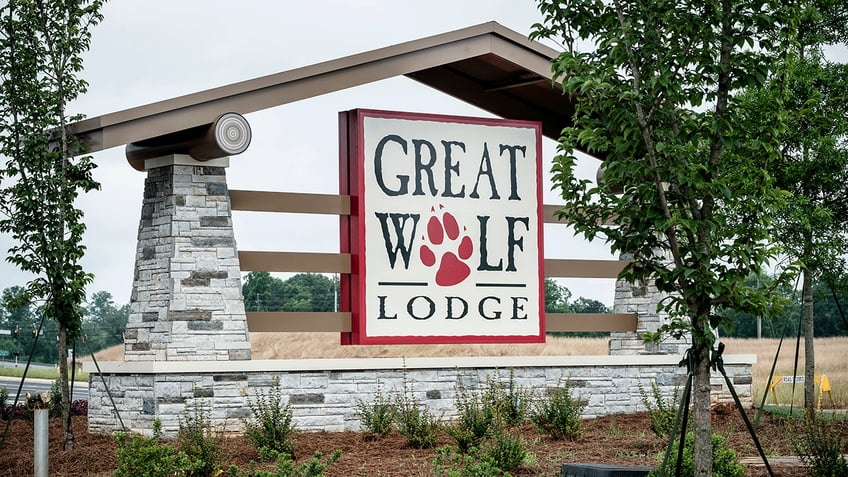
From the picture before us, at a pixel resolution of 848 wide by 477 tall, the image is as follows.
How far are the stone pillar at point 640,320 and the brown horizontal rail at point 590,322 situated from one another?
7.0 inches

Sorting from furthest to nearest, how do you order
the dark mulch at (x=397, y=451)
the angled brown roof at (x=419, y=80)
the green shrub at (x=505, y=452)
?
the angled brown roof at (x=419, y=80), the dark mulch at (x=397, y=451), the green shrub at (x=505, y=452)

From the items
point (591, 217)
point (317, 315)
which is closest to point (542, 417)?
point (317, 315)

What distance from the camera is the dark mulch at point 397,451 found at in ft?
34.1

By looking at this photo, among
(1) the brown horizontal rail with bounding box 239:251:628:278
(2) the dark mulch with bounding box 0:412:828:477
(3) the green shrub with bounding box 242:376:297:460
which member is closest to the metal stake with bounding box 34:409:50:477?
(2) the dark mulch with bounding box 0:412:828:477

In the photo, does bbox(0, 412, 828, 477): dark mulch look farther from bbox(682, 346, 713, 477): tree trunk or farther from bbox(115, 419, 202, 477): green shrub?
bbox(682, 346, 713, 477): tree trunk

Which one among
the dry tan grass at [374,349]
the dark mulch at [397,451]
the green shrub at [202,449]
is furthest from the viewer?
the dry tan grass at [374,349]

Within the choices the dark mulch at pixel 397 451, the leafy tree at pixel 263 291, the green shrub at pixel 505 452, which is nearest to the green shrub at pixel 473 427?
the dark mulch at pixel 397 451

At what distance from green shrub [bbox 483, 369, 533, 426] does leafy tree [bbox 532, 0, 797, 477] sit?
404 cm

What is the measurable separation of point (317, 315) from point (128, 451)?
535cm

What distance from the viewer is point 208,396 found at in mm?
12750

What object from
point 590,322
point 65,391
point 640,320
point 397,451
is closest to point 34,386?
point 65,391

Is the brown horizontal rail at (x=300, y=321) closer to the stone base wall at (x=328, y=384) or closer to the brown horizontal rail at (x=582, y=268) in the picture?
the stone base wall at (x=328, y=384)

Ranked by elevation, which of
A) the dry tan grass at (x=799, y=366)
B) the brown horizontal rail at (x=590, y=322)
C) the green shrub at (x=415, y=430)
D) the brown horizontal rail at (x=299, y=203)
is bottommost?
the dry tan grass at (x=799, y=366)

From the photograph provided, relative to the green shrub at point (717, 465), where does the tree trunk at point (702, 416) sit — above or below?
above
